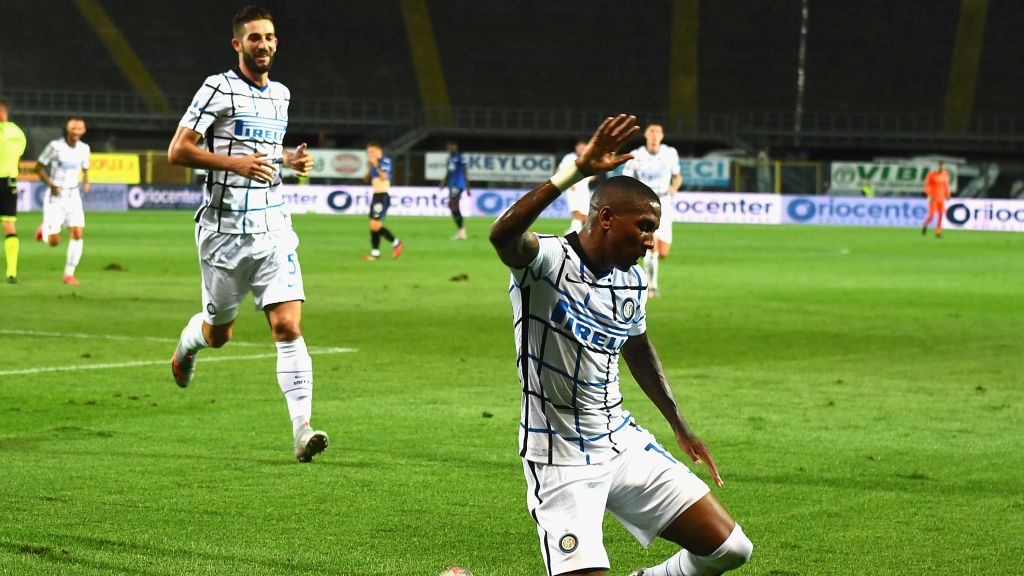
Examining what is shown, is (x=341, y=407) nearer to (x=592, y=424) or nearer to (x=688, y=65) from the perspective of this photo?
(x=592, y=424)

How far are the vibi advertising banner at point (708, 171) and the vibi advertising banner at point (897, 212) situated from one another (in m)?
2.59

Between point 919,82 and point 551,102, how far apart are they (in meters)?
13.7

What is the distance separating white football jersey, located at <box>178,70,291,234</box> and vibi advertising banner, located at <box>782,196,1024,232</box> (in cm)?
3616

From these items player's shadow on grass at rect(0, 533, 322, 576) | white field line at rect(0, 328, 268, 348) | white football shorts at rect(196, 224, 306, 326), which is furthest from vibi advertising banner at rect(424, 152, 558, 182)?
player's shadow on grass at rect(0, 533, 322, 576)

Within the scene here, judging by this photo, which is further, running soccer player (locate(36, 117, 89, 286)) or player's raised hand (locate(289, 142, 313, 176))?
running soccer player (locate(36, 117, 89, 286))

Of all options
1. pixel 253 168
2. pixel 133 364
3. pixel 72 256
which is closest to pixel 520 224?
pixel 253 168

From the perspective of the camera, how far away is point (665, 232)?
61.6 feet

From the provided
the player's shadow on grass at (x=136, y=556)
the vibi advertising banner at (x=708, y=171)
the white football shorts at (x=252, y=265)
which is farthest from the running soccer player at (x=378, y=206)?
the vibi advertising banner at (x=708, y=171)

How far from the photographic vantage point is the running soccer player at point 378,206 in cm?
2531

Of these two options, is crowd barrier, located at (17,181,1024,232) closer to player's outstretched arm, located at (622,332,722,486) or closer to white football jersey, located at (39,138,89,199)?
white football jersey, located at (39,138,89,199)

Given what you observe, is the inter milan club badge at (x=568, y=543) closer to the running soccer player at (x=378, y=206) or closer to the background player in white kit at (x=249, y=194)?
the background player in white kit at (x=249, y=194)

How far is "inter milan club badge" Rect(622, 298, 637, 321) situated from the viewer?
4.65m

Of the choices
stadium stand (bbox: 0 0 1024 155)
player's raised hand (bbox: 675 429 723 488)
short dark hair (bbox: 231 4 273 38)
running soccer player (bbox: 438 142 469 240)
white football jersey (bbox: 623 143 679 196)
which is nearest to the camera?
player's raised hand (bbox: 675 429 723 488)

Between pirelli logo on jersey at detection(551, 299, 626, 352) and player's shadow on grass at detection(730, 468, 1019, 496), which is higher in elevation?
pirelli logo on jersey at detection(551, 299, 626, 352)
